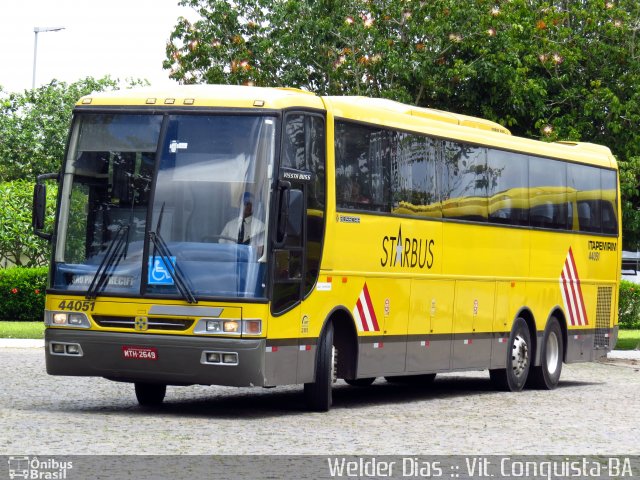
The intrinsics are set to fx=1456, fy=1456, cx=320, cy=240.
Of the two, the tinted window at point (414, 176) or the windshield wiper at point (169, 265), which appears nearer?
the windshield wiper at point (169, 265)

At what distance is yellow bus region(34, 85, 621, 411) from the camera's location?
1447 cm

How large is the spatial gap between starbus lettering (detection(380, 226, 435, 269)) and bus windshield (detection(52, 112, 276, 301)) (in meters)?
2.84

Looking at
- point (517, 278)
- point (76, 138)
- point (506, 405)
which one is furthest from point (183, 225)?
point (517, 278)

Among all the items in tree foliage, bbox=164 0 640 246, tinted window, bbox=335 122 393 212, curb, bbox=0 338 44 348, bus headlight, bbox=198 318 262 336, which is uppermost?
tree foliage, bbox=164 0 640 246

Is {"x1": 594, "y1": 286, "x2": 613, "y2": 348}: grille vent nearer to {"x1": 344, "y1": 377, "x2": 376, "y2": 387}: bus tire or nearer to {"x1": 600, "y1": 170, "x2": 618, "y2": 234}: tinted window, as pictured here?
{"x1": 600, "y1": 170, "x2": 618, "y2": 234}: tinted window

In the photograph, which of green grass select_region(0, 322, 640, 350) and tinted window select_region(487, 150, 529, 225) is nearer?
tinted window select_region(487, 150, 529, 225)

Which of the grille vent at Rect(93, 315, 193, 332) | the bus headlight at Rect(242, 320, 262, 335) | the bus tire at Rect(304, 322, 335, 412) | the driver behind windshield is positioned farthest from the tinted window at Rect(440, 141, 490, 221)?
the grille vent at Rect(93, 315, 193, 332)

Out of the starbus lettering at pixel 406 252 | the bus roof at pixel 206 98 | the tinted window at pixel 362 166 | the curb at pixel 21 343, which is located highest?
the bus roof at pixel 206 98

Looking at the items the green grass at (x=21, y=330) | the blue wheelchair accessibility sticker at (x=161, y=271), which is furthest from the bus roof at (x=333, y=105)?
the green grass at (x=21, y=330)

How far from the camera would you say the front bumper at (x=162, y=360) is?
46.8 feet

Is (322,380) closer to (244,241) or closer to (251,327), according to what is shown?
(251,327)

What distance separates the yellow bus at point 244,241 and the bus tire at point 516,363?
230cm

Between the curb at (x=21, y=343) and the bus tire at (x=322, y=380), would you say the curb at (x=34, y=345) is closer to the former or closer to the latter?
the curb at (x=21, y=343)

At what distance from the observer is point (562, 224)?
2212cm
